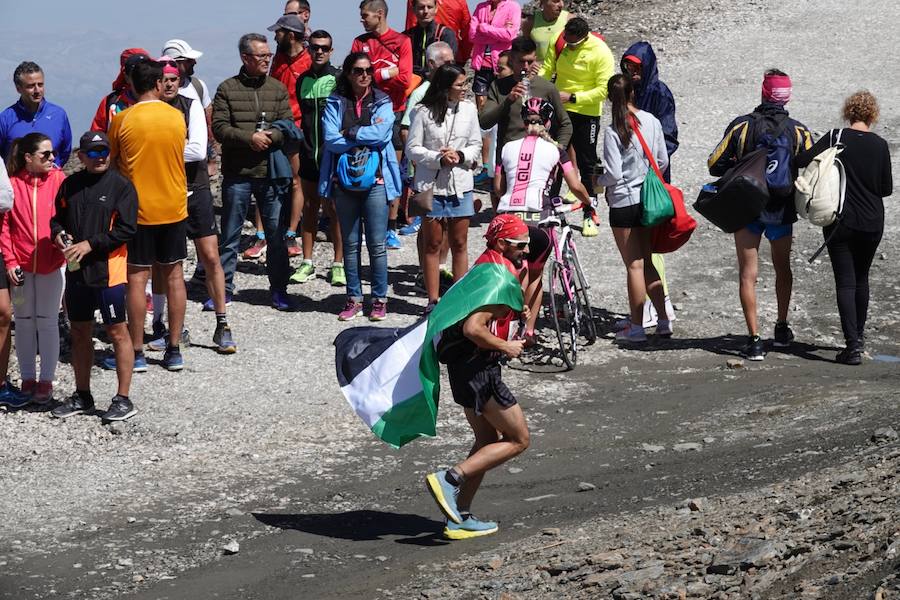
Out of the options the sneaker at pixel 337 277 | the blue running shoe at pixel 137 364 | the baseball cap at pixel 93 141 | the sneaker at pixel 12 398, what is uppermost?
the baseball cap at pixel 93 141

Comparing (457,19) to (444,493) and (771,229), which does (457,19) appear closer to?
(771,229)

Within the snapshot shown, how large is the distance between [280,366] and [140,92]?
8.53 ft

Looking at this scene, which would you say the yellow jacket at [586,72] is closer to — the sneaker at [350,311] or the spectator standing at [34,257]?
the sneaker at [350,311]

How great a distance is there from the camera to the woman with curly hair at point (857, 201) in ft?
35.2

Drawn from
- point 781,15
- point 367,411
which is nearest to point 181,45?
point 367,411

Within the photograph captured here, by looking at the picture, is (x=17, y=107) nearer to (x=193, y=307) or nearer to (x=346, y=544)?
(x=193, y=307)

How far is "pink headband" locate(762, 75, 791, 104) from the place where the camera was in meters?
10.9

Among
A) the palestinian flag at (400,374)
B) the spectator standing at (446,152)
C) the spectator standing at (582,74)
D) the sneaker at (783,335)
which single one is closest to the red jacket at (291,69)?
the spectator standing at (446,152)

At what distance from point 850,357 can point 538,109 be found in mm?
3386

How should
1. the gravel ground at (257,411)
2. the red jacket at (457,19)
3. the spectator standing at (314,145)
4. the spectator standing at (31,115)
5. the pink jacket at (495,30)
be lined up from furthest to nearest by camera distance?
the red jacket at (457,19)
the pink jacket at (495,30)
the spectator standing at (314,145)
the spectator standing at (31,115)
the gravel ground at (257,411)

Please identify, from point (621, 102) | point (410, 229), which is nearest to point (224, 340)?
point (621, 102)

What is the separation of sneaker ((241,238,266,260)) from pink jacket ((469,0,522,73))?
3150mm

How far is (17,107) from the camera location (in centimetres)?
1128

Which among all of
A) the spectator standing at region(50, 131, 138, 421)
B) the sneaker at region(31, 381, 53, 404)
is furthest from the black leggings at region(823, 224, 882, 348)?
the sneaker at region(31, 381, 53, 404)
